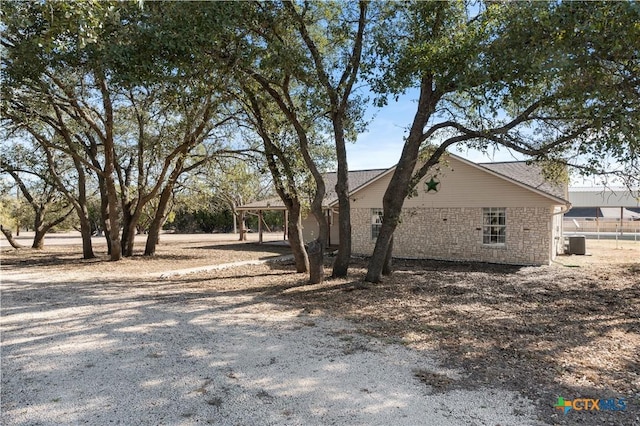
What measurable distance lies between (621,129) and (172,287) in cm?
915

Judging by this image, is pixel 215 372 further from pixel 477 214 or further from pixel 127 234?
pixel 127 234

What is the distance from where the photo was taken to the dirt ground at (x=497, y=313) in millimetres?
4156

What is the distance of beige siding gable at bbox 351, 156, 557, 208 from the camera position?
15.0 m

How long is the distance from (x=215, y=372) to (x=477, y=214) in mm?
13745

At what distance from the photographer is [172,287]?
32.1 ft

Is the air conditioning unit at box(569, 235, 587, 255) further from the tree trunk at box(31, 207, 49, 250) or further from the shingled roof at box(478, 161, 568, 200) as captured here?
the tree trunk at box(31, 207, 49, 250)

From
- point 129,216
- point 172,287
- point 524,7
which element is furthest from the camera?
point 129,216

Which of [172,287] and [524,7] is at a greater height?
[524,7]

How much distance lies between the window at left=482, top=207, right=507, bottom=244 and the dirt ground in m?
1.75

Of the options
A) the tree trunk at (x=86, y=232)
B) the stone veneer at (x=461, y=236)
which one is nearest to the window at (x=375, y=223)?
the stone veneer at (x=461, y=236)

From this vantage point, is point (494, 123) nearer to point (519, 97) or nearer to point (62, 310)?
point (519, 97)

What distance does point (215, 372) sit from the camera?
4.32 metres

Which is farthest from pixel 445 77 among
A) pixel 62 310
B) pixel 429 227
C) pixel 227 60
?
pixel 429 227

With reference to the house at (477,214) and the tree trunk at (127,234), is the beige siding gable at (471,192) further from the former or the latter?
the tree trunk at (127,234)
